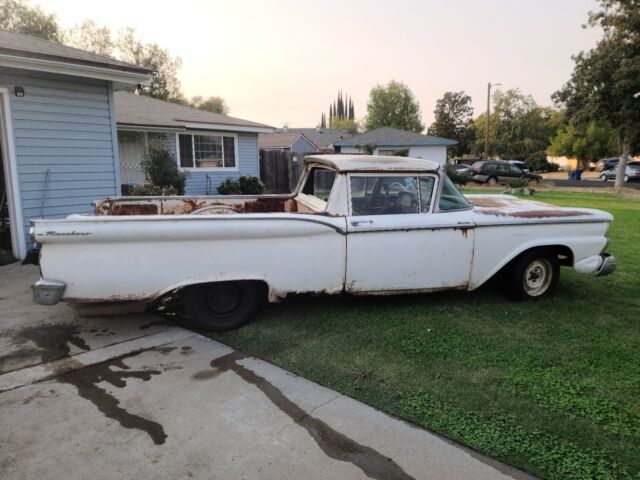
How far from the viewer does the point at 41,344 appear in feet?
13.1

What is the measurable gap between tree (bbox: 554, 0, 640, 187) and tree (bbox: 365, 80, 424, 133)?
43.4m

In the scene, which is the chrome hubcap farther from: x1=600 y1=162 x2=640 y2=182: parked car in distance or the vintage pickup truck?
x1=600 y1=162 x2=640 y2=182: parked car in distance

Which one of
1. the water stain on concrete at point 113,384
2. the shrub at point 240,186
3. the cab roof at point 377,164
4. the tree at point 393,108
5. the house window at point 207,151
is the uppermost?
the tree at point 393,108

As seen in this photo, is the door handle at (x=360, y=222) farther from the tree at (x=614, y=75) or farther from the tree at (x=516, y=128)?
the tree at (x=516, y=128)

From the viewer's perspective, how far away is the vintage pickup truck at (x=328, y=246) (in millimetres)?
3771

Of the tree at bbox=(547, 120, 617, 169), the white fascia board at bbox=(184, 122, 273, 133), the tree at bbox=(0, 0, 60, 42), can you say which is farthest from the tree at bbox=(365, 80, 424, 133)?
the white fascia board at bbox=(184, 122, 273, 133)

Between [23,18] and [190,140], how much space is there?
95.3 feet

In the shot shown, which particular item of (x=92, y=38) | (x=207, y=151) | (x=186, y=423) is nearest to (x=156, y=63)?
(x=92, y=38)

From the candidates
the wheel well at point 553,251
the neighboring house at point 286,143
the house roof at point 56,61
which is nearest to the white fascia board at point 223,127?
the house roof at point 56,61

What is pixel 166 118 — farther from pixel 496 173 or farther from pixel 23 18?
pixel 23 18

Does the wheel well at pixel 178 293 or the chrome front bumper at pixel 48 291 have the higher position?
the chrome front bumper at pixel 48 291

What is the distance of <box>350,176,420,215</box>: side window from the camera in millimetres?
4473

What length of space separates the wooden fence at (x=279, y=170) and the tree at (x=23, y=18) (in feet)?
79.3

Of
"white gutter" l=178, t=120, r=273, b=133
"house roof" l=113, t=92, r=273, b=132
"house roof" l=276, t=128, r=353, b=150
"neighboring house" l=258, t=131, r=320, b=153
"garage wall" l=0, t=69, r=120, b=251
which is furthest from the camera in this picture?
"house roof" l=276, t=128, r=353, b=150
